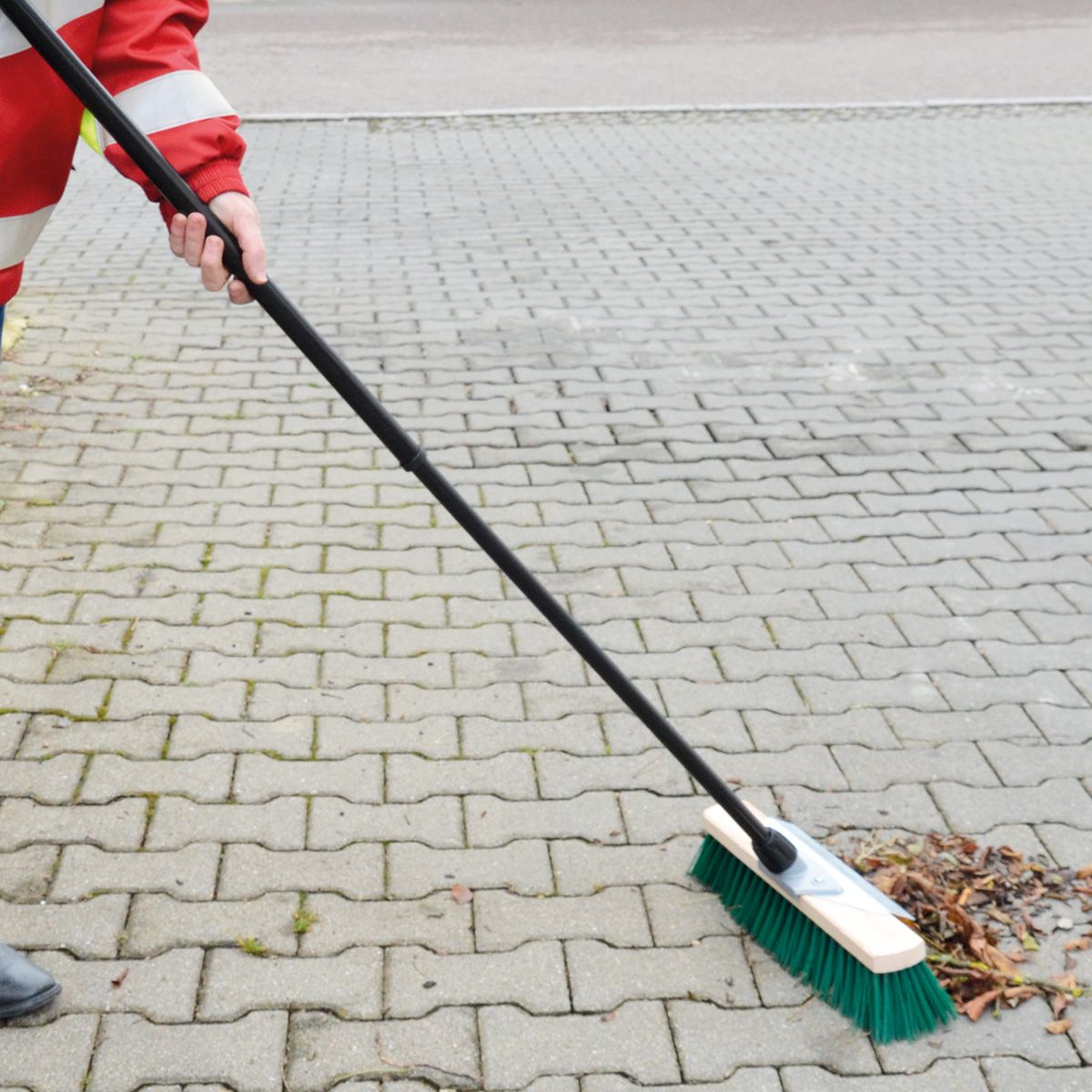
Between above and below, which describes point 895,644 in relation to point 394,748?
below

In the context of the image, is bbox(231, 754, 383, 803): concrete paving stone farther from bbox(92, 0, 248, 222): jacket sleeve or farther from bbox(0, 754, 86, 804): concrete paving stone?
bbox(92, 0, 248, 222): jacket sleeve

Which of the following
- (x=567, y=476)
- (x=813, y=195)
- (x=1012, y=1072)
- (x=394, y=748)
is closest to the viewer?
(x=1012, y=1072)

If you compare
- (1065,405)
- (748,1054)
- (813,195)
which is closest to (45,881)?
(748,1054)

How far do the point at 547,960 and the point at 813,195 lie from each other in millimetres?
7128

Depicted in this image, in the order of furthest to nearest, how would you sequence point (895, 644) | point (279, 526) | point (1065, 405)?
1. point (1065, 405)
2. point (279, 526)
3. point (895, 644)

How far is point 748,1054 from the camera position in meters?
2.34

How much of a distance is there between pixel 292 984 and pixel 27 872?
0.65 metres

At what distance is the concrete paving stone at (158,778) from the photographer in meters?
2.94

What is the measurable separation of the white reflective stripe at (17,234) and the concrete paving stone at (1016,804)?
7.22 feet

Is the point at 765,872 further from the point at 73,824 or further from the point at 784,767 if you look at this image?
the point at 73,824

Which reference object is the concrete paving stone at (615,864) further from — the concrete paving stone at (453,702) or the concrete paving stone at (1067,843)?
the concrete paving stone at (1067,843)

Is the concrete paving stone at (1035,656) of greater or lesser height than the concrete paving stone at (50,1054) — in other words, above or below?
below

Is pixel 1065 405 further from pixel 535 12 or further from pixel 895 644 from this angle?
pixel 535 12

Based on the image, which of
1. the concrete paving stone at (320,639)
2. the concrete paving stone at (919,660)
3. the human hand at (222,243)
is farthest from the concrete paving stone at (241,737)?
the concrete paving stone at (919,660)
